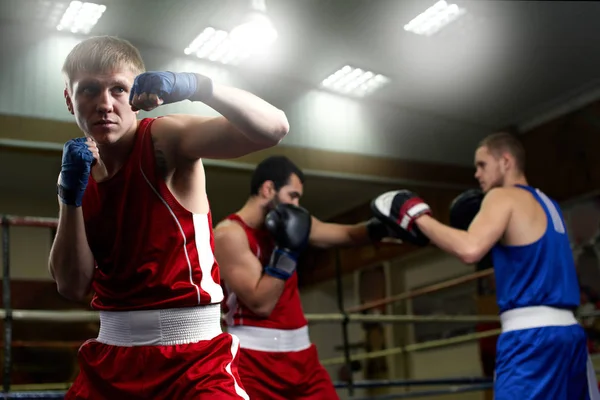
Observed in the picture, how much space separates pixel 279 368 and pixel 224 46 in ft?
3.58

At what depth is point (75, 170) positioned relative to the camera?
116cm

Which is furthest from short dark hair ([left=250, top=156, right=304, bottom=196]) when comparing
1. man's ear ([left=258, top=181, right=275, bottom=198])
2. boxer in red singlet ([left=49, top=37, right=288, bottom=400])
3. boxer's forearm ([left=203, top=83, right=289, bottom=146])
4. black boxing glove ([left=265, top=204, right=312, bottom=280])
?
boxer's forearm ([left=203, top=83, right=289, bottom=146])

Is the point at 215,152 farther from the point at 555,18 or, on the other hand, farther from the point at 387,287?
the point at 387,287

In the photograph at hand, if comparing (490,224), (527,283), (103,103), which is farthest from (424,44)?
(103,103)

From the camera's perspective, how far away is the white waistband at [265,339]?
199cm

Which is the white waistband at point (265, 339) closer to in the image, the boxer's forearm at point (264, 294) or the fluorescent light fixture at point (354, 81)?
the boxer's forearm at point (264, 294)

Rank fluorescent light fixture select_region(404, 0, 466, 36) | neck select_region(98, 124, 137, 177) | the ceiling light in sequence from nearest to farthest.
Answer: neck select_region(98, 124, 137, 177) → the ceiling light → fluorescent light fixture select_region(404, 0, 466, 36)

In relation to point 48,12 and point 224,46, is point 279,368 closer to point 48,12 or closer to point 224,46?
point 224,46

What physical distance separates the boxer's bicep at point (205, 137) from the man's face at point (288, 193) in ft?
3.26

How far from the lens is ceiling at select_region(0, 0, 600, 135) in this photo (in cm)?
214

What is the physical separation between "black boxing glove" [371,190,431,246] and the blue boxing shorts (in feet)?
1.21

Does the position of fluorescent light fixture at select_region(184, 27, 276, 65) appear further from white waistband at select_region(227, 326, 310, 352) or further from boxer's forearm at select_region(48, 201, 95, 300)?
boxer's forearm at select_region(48, 201, 95, 300)

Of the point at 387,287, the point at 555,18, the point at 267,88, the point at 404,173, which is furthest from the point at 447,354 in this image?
the point at 267,88

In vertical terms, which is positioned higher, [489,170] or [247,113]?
[489,170]
